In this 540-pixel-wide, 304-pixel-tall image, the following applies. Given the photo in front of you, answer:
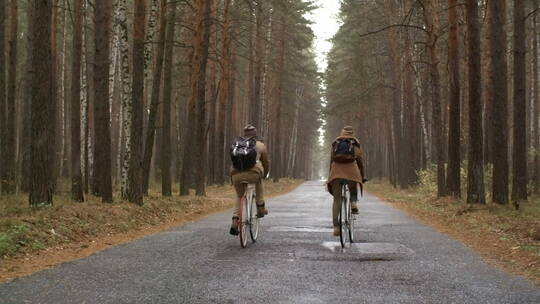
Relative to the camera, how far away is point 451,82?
18797 millimetres

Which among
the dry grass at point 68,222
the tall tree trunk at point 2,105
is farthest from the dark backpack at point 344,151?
the tall tree trunk at point 2,105

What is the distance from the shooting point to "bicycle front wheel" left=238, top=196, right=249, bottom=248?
952 cm

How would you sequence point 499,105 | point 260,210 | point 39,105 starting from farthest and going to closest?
point 499,105, point 39,105, point 260,210

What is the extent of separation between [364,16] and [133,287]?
3320cm

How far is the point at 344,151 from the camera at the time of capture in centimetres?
999

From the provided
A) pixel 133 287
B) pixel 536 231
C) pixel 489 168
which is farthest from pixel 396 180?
pixel 133 287

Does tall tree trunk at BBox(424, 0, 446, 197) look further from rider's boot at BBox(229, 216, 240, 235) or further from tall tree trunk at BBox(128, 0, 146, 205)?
rider's boot at BBox(229, 216, 240, 235)

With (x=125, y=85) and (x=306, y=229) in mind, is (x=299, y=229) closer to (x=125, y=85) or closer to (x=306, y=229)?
(x=306, y=229)

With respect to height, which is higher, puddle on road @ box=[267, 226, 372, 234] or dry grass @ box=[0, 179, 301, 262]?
dry grass @ box=[0, 179, 301, 262]

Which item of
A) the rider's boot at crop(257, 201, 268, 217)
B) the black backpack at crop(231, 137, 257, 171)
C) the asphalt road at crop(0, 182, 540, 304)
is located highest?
the black backpack at crop(231, 137, 257, 171)

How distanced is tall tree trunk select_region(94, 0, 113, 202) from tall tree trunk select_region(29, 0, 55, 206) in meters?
3.13

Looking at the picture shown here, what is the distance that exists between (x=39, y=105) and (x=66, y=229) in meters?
2.95

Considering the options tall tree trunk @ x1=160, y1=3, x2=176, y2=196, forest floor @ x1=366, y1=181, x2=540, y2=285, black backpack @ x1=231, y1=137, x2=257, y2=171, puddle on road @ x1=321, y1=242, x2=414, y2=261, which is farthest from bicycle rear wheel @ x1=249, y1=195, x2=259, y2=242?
tall tree trunk @ x1=160, y1=3, x2=176, y2=196

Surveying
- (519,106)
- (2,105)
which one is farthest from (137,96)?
(519,106)
